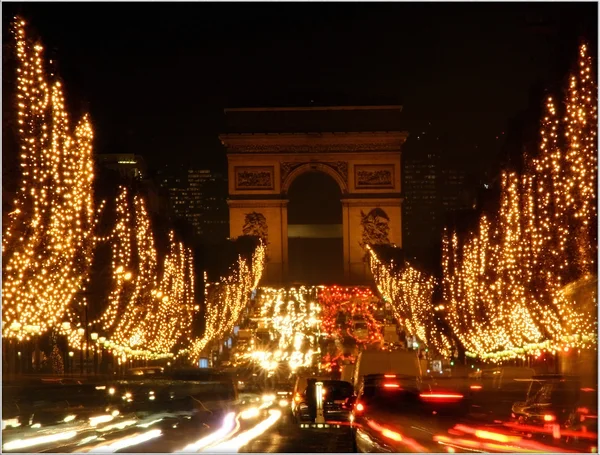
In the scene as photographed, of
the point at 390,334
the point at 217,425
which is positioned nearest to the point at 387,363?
the point at 217,425

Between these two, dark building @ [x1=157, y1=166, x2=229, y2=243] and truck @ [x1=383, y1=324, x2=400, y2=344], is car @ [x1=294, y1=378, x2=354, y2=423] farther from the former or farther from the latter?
dark building @ [x1=157, y1=166, x2=229, y2=243]

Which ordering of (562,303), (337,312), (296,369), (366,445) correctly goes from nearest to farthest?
(366,445)
(562,303)
(296,369)
(337,312)

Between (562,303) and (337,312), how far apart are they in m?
44.0

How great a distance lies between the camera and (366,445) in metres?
16.9

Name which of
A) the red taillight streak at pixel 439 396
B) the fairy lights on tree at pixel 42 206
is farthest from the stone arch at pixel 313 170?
the red taillight streak at pixel 439 396

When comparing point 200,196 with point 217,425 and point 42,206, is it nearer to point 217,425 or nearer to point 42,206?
point 42,206

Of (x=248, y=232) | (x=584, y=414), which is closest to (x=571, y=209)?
(x=584, y=414)

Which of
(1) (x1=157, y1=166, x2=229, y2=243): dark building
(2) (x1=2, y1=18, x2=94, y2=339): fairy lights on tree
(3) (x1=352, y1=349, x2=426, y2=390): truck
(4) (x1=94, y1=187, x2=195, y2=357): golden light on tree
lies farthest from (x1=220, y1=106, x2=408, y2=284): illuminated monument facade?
(2) (x1=2, y1=18, x2=94, y2=339): fairy lights on tree

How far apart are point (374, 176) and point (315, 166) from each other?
4209 millimetres

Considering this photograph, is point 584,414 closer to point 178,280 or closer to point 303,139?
point 178,280

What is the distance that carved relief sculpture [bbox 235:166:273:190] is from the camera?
317ft

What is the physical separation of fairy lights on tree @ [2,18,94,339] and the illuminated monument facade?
66.6m

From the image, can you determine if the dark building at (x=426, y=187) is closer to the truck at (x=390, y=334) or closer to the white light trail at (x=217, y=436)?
the truck at (x=390, y=334)

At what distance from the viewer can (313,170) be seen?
98.2 meters
